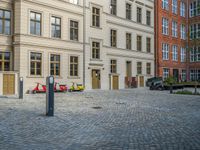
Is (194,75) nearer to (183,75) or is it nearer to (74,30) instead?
(183,75)

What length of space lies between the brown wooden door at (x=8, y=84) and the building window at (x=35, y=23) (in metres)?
5.21

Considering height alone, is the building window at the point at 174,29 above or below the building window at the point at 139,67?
above

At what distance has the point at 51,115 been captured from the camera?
429 inches

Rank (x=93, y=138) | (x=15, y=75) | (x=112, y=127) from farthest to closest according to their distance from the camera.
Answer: (x=15, y=75) < (x=112, y=127) < (x=93, y=138)

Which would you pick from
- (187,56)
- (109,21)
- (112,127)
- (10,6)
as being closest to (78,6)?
(109,21)

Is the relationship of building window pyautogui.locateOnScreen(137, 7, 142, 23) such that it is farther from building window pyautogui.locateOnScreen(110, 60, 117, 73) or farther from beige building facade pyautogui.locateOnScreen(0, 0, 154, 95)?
building window pyautogui.locateOnScreen(110, 60, 117, 73)

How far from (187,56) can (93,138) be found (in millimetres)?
46223

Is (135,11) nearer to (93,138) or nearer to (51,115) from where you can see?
(51,115)

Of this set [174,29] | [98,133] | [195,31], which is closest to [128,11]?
[174,29]

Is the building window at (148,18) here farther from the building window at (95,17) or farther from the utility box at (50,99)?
the utility box at (50,99)

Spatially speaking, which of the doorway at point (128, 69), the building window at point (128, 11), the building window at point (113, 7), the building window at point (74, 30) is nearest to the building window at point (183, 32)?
the building window at point (128, 11)

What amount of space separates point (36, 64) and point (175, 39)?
96.5 ft

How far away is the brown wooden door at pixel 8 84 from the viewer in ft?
75.6

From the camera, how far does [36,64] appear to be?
26.1m
